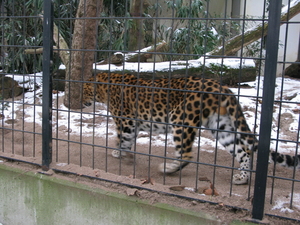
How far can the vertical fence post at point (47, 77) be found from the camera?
3.40 m

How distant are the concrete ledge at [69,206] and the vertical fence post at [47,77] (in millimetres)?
280

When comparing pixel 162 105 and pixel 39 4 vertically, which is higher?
pixel 39 4

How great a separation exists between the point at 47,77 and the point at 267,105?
215 cm

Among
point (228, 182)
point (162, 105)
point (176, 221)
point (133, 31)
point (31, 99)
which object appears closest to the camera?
point (176, 221)

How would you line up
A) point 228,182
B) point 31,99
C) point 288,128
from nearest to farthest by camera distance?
1. point 228,182
2. point 288,128
3. point 31,99

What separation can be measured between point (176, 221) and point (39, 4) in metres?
6.94

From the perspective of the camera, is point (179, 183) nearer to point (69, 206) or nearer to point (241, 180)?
point (241, 180)

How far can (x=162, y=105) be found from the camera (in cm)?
424

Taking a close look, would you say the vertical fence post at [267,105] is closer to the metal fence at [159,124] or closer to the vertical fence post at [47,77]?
the metal fence at [159,124]

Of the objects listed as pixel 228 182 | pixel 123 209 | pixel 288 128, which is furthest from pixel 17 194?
pixel 288 128

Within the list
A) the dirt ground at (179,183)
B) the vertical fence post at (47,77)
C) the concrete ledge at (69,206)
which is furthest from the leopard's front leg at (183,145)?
the vertical fence post at (47,77)

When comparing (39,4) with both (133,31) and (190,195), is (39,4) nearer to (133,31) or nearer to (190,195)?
(133,31)

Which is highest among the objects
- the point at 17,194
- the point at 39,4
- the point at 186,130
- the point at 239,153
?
the point at 39,4

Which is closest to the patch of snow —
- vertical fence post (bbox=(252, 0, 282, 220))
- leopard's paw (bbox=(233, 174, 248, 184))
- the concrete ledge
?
vertical fence post (bbox=(252, 0, 282, 220))
